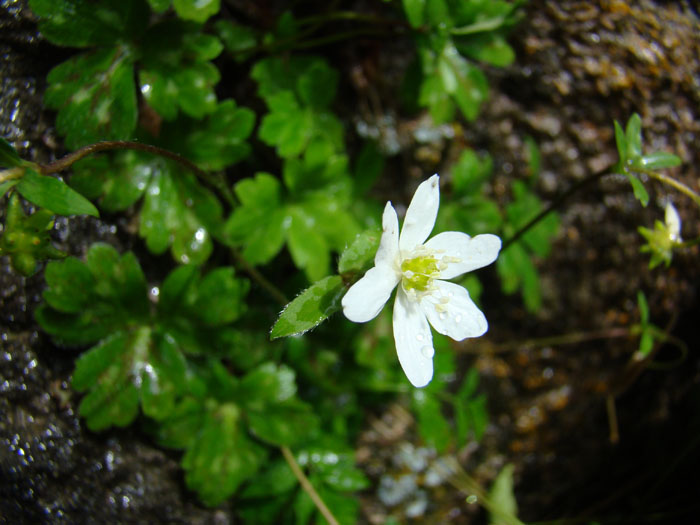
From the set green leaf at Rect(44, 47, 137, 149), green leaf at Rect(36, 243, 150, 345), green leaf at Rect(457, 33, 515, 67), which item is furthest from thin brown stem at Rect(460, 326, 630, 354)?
green leaf at Rect(44, 47, 137, 149)

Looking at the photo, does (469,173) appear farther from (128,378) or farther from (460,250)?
(128,378)

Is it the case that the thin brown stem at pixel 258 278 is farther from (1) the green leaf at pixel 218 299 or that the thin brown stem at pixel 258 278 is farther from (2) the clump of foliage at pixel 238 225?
(1) the green leaf at pixel 218 299

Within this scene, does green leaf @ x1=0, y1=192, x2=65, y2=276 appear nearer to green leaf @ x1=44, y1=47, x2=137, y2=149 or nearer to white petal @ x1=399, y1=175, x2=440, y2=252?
green leaf @ x1=44, y1=47, x2=137, y2=149

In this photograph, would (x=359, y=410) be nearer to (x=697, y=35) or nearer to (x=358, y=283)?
(x=358, y=283)

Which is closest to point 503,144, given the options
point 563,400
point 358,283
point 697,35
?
point 697,35

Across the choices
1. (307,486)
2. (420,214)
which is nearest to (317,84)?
(420,214)

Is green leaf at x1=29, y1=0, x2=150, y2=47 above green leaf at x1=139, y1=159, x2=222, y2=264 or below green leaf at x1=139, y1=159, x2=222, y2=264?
above

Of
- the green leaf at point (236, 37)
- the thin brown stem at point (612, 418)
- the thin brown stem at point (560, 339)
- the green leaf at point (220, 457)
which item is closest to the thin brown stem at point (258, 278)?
the green leaf at point (220, 457)
